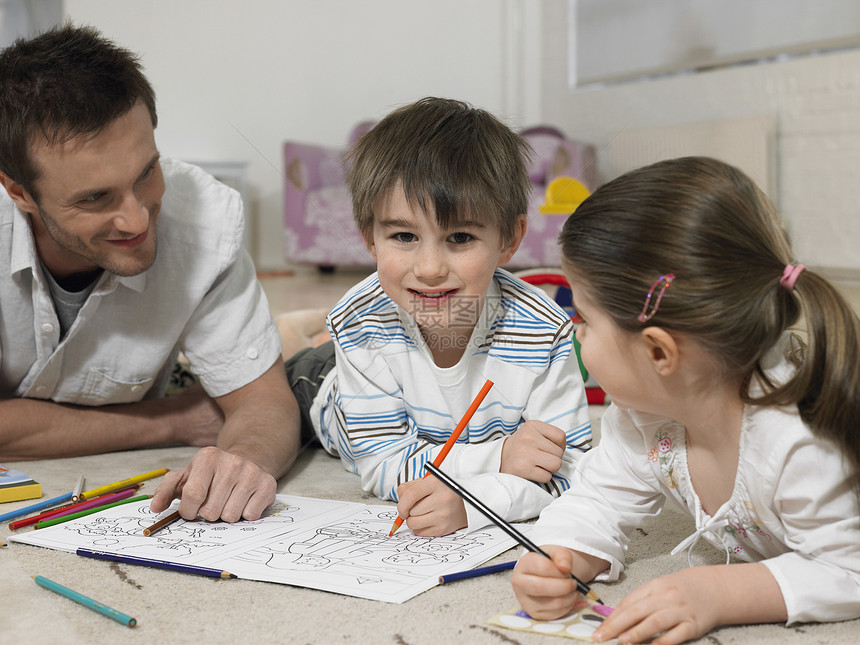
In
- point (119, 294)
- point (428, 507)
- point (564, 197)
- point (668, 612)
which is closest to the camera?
point (668, 612)

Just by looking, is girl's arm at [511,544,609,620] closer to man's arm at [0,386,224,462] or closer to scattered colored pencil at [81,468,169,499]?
scattered colored pencil at [81,468,169,499]

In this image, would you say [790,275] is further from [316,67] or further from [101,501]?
[316,67]

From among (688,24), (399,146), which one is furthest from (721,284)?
(688,24)

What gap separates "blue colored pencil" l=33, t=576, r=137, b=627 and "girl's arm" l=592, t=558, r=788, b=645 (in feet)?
1.26

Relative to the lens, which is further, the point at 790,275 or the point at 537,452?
the point at 537,452

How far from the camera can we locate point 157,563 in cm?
80

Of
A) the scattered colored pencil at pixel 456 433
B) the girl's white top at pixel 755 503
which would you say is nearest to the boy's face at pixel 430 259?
the scattered colored pencil at pixel 456 433

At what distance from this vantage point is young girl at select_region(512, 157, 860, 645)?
65cm

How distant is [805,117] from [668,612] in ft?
10.0

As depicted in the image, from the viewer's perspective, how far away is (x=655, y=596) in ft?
Answer: 2.13

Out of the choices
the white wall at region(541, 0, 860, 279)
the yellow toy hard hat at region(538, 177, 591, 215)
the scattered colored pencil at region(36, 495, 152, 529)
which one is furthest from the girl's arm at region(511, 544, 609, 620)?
the white wall at region(541, 0, 860, 279)

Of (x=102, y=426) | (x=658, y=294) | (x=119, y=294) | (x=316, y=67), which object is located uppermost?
(x=316, y=67)

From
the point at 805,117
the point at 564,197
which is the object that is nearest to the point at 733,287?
the point at 564,197

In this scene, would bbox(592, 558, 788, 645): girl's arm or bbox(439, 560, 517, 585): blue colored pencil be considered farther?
bbox(439, 560, 517, 585): blue colored pencil
